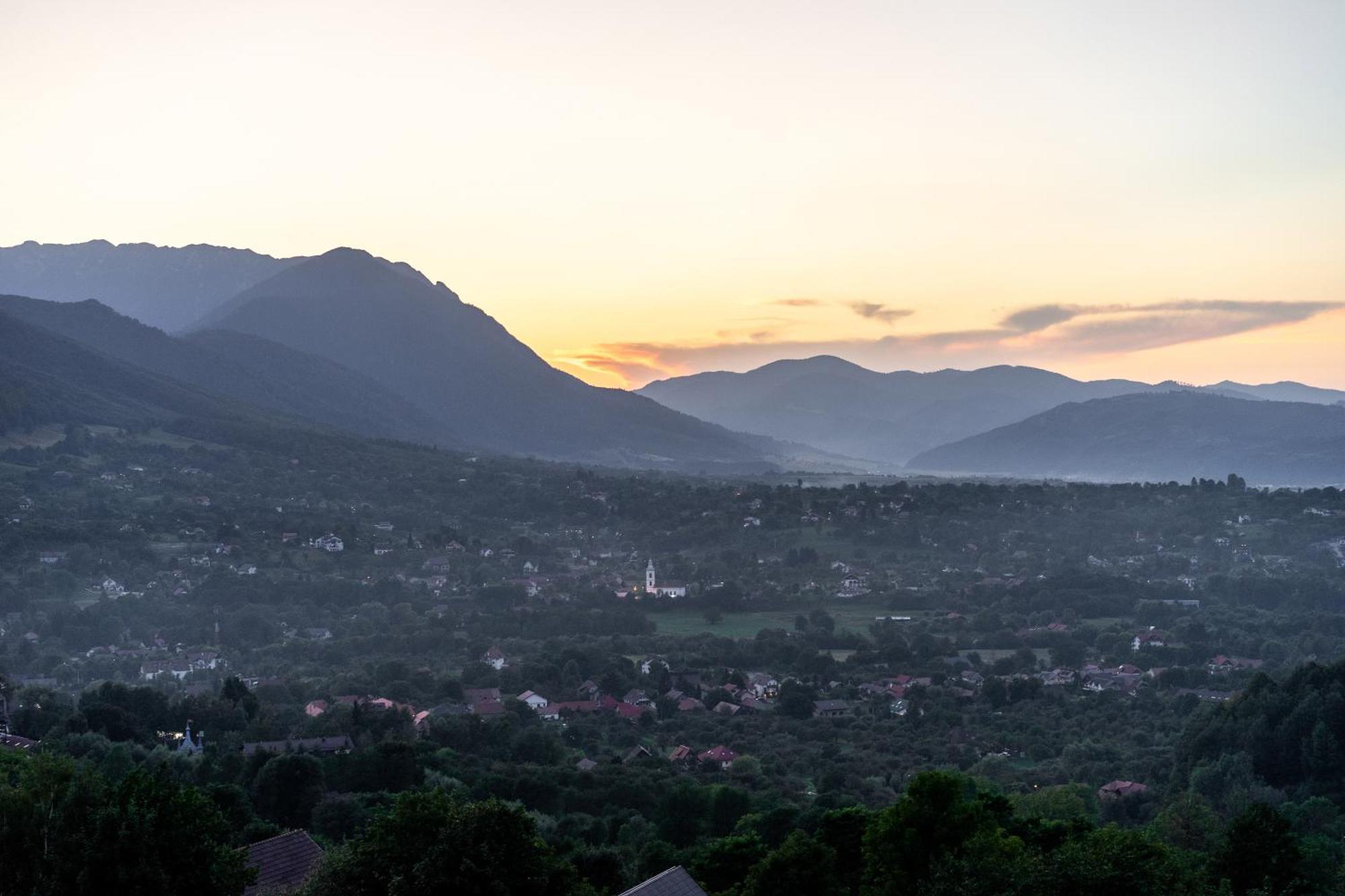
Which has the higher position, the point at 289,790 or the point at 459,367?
the point at 459,367

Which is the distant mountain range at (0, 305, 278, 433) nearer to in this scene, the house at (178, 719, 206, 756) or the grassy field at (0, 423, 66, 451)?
the grassy field at (0, 423, 66, 451)

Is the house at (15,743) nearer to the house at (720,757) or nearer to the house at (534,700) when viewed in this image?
the house at (534,700)

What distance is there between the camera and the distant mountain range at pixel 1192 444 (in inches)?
5728

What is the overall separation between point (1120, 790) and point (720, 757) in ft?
29.6

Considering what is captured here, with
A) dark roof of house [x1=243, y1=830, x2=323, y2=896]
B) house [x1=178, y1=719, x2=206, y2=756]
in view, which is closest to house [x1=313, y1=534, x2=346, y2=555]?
house [x1=178, y1=719, x2=206, y2=756]

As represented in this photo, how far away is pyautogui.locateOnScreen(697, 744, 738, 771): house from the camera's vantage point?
29.2m

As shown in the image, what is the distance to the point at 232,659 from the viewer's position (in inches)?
1660

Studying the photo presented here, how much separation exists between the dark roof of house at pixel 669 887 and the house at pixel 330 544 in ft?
163

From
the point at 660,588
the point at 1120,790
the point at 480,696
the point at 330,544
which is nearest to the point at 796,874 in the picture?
the point at 1120,790

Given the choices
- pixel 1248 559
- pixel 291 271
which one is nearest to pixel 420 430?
pixel 291 271

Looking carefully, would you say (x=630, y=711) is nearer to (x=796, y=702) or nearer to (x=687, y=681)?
(x=687, y=681)

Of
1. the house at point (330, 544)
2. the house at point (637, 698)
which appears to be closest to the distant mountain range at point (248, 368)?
the house at point (330, 544)

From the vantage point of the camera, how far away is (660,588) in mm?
57719

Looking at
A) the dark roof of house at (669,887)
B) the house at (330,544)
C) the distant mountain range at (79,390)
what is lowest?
the house at (330,544)
